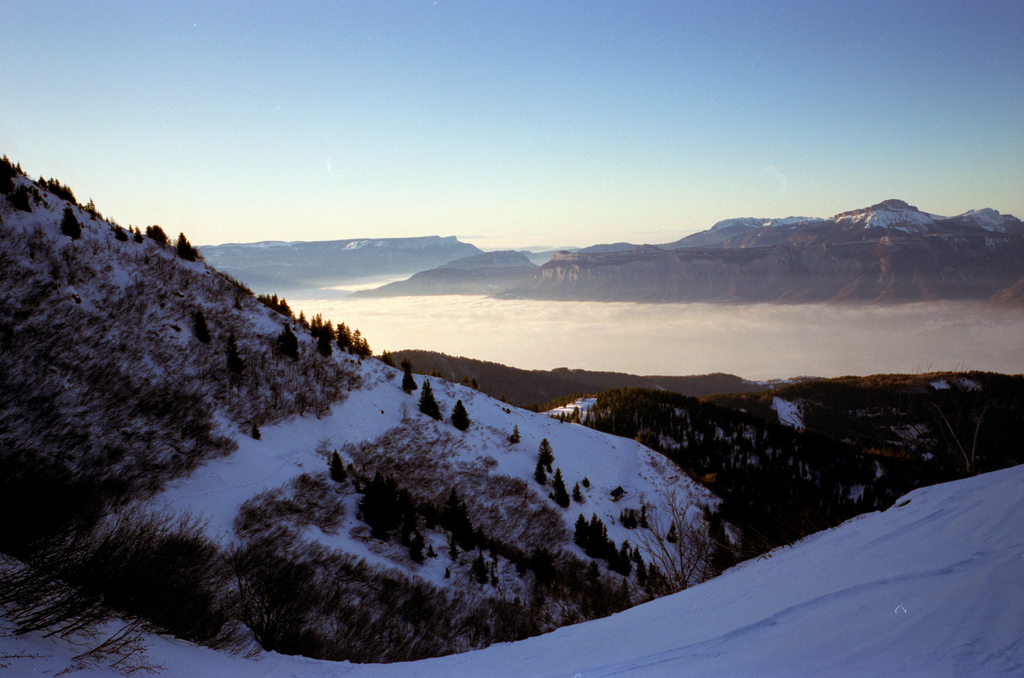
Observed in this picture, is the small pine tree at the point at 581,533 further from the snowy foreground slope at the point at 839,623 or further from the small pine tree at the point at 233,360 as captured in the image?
the small pine tree at the point at 233,360

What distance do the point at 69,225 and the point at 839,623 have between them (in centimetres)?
5460

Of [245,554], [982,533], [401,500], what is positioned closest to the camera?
[982,533]

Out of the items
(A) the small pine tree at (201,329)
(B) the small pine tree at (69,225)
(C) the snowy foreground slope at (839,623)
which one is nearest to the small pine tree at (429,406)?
(A) the small pine tree at (201,329)

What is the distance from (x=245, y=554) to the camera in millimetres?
24297

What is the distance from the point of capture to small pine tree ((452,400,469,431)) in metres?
49.6

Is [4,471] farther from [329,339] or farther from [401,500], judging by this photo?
[329,339]

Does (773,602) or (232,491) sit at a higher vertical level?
(773,602)

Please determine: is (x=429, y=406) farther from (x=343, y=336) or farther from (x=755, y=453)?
(x=755, y=453)

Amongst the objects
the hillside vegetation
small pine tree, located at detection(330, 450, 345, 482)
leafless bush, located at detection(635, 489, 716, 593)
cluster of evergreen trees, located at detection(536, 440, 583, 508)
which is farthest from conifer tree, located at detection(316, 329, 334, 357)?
leafless bush, located at detection(635, 489, 716, 593)

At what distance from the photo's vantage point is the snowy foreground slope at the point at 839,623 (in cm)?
770

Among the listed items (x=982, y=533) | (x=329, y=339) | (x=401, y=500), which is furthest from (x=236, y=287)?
(x=982, y=533)

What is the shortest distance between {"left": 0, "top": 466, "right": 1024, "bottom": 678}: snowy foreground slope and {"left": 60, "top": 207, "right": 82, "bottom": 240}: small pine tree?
38.3 metres

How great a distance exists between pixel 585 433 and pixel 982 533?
2379 inches

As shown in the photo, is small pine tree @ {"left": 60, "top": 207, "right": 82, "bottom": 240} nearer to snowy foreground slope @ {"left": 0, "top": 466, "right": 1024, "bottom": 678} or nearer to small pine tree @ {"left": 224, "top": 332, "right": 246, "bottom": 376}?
small pine tree @ {"left": 224, "top": 332, "right": 246, "bottom": 376}
